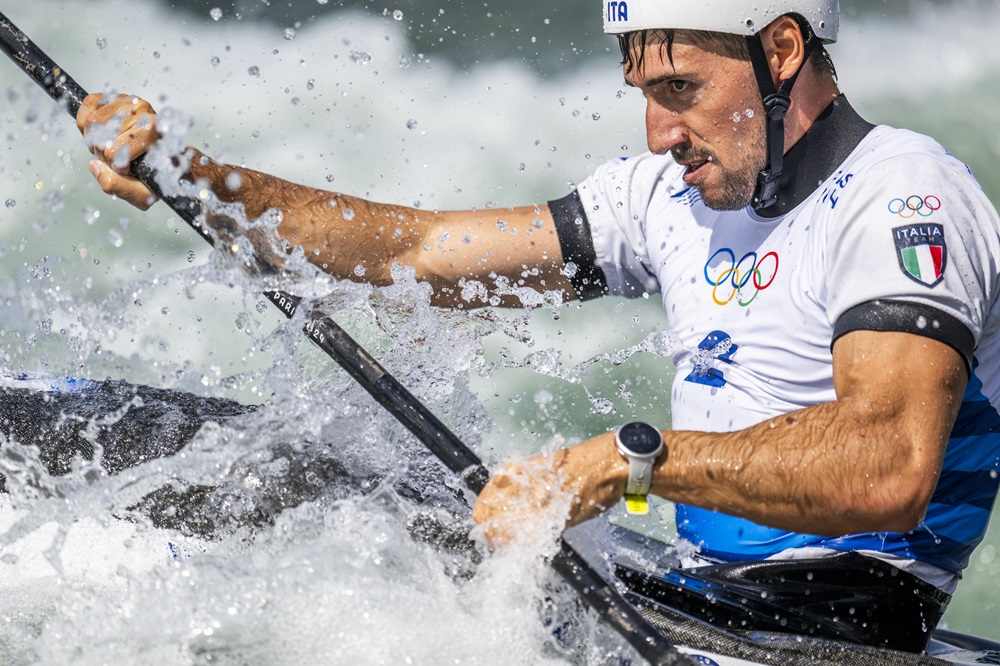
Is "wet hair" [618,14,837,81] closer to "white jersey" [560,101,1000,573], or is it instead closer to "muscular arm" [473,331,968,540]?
"white jersey" [560,101,1000,573]

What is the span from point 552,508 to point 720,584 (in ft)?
1.63

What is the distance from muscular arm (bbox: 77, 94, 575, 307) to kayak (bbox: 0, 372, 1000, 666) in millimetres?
485

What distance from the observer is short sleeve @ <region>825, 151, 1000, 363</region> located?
1.78 meters

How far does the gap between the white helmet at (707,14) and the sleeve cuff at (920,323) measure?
0.64 metres

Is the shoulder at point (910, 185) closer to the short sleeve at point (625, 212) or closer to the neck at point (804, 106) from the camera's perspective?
the neck at point (804, 106)

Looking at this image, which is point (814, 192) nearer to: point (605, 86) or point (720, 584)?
point (720, 584)

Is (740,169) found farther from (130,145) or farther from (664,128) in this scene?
(130,145)

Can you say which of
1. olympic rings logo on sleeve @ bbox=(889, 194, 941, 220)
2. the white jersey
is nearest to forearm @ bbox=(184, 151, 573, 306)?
the white jersey

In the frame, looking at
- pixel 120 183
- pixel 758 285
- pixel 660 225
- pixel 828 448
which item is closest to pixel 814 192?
pixel 758 285

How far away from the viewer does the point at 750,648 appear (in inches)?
73.0

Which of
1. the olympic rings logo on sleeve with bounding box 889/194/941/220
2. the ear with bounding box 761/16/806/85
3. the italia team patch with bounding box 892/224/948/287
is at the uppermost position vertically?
the ear with bounding box 761/16/806/85

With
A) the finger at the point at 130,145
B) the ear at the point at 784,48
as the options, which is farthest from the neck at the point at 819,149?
the finger at the point at 130,145

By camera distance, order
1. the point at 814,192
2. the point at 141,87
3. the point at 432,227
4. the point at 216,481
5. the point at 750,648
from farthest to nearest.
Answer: the point at 141,87
the point at 432,227
the point at 814,192
the point at 216,481
the point at 750,648

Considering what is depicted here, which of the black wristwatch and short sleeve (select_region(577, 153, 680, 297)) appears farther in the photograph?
short sleeve (select_region(577, 153, 680, 297))
